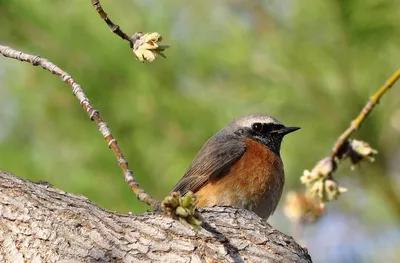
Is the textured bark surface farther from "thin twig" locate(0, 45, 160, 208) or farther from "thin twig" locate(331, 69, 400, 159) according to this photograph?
"thin twig" locate(331, 69, 400, 159)

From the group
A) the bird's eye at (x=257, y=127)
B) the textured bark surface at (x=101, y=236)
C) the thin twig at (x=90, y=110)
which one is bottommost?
the textured bark surface at (x=101, y=236)

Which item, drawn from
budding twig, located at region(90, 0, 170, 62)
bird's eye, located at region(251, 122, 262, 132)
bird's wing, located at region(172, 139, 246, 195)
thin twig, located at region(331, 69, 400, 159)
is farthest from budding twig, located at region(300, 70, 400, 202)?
bird's eye, located at region(251, 122, 262, 132)

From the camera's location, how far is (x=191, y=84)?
302 inches

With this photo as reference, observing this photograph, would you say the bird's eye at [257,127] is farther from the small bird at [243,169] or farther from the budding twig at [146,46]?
the budding twig at [146,46]

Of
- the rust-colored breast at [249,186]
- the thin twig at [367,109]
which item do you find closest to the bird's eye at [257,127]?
the rust-colored breast at [249,186]

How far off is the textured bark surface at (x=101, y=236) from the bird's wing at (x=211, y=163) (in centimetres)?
218

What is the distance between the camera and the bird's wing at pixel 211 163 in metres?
5.78

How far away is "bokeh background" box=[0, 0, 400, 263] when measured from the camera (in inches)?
287

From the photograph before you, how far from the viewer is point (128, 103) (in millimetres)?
7383

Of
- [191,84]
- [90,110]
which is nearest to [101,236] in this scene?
[90,110]

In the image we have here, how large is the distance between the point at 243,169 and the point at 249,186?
0.20 m

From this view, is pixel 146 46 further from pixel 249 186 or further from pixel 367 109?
pixel 249 186

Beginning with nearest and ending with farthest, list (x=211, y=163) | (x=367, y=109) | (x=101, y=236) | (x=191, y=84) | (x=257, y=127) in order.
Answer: (x=101, y=236), (x=367, y=109), (x=211, y=163), (x=257, y=127), (x=191, y=84)

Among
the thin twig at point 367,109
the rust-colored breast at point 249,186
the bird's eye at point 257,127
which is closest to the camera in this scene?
the thin twig at point 367,109
